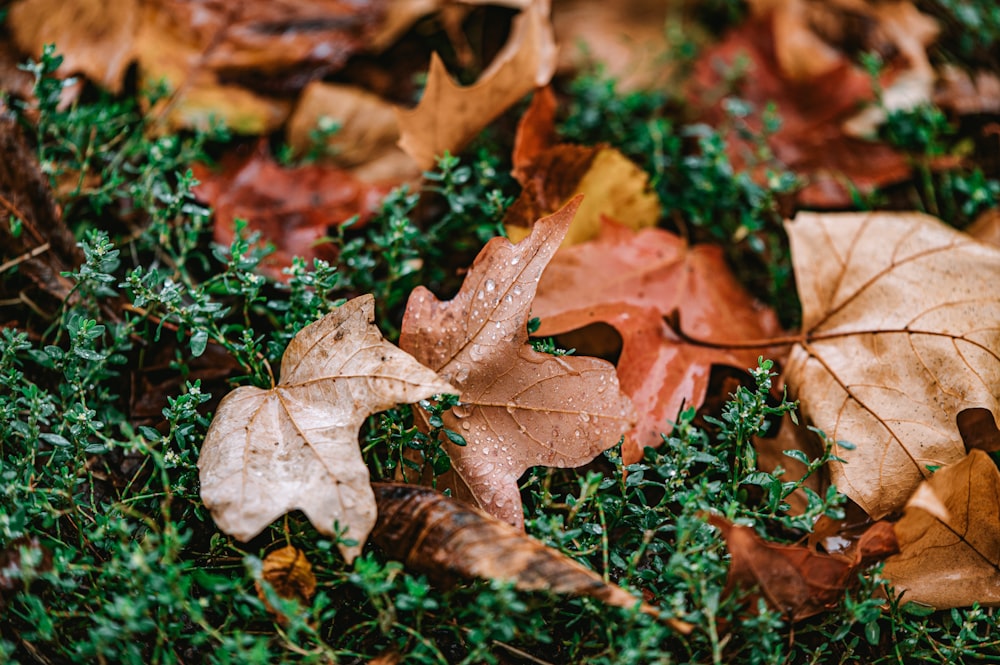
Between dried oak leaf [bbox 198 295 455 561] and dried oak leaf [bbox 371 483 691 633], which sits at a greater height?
dried oak leaf [bbox 198 295 455 561]

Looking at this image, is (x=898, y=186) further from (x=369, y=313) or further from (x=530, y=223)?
(x=369, y=313)

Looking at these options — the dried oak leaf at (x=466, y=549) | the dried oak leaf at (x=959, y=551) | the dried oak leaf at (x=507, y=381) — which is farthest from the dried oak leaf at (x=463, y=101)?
the dried oak leaf at (x=959, y=551)

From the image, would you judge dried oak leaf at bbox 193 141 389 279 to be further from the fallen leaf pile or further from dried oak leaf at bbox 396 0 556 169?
dried oak leaf at bbox 396 0 556 169

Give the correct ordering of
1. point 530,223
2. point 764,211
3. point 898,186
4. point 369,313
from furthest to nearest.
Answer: point 898,186 → point 764,211 → point 530,223 → point 369,313

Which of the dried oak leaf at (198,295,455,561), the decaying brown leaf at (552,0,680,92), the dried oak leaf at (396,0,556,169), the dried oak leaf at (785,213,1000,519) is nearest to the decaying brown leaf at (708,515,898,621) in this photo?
the dried oak leaf at (785,213,1000,519)

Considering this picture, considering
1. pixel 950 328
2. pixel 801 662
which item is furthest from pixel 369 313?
pixel 950 328

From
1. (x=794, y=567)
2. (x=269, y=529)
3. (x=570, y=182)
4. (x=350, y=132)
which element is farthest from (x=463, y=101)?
(x=794, y=567)
